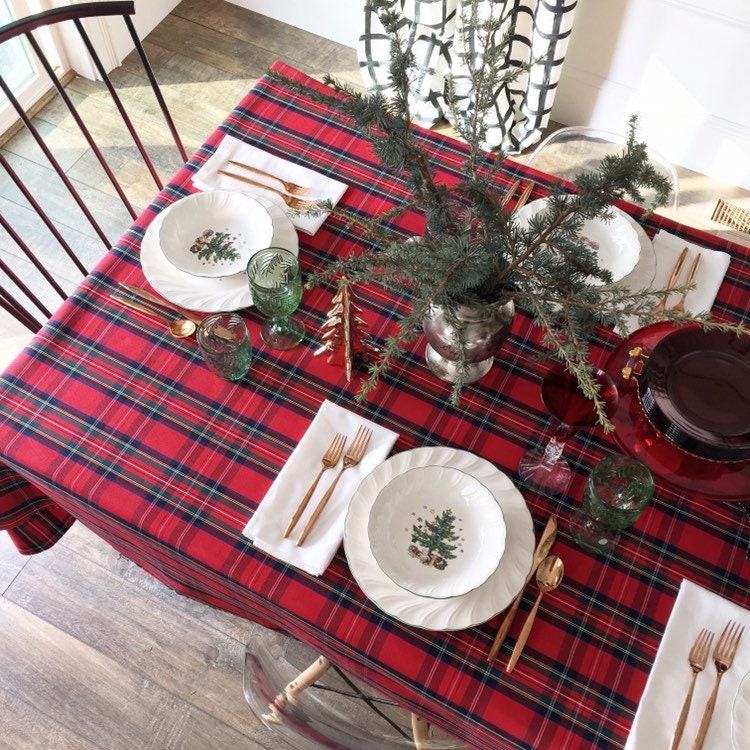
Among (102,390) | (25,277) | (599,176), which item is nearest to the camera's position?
(599,176)

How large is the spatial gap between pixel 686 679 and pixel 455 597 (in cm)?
31

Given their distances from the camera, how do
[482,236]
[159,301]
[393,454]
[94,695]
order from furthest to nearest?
[94,695] → [159,301] → [393,454] → [482,236]

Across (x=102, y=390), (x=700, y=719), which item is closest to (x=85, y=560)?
(x=102, y=390)

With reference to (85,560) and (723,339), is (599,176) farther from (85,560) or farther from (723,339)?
(85,560)

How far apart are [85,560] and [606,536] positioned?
1.28 m

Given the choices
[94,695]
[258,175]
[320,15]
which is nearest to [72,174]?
[320,15]

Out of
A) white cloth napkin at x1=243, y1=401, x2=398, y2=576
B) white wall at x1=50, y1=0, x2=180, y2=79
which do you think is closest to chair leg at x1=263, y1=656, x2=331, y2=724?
white cloth napkin at x1=243, y1=401, x2=398, y2=576

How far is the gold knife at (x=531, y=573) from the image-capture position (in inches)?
39.0

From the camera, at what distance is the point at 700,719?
0.95 m

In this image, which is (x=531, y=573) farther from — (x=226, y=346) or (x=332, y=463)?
(x=226, y=346)

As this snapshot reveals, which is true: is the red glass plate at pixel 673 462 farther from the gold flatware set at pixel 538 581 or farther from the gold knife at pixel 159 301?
the gold knife at pixel 159 301

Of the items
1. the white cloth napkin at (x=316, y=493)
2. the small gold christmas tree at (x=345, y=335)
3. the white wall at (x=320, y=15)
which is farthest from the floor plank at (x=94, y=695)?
the white wall at (x=320, y=15)

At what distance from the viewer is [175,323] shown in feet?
4.02

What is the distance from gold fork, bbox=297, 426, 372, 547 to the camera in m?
1.07
